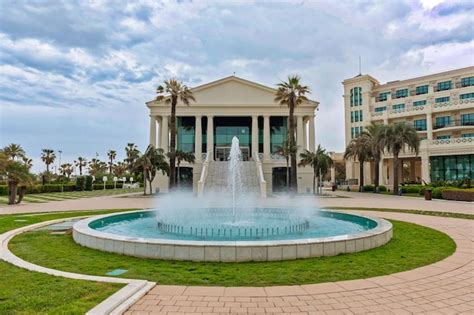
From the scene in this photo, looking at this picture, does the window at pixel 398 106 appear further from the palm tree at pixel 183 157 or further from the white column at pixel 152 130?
the white column at pixel 152 130

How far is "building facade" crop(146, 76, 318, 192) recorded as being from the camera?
1789 inches

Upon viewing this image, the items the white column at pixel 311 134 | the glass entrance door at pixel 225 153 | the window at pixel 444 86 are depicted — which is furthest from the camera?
the window at pixel 444 86

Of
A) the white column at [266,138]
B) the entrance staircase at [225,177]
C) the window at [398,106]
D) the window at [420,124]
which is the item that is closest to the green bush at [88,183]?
the entrance staircase at [225,177]

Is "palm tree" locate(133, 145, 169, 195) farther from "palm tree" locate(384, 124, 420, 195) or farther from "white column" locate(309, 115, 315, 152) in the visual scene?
"palm tree" locate(384, 124, 420, 195)

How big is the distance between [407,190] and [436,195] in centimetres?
806

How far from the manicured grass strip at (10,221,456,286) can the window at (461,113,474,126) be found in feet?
166

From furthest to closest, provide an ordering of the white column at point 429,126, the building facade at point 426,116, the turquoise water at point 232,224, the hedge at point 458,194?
the white column at point 429,126
the building facade at point 426,116
the hedge at point 458,194
the turquoise water at point 232,224

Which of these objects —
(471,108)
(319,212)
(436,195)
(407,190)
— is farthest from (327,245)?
(471,108)

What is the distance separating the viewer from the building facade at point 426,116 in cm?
4719

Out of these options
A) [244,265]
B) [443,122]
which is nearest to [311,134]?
[443,122]

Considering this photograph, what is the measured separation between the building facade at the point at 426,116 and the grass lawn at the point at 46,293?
168ft

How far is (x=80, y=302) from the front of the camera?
5055 millimetres

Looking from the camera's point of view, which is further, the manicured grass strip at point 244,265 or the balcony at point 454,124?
the balcony at point 454,124

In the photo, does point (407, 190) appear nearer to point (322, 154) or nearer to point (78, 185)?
point (322, 154)
